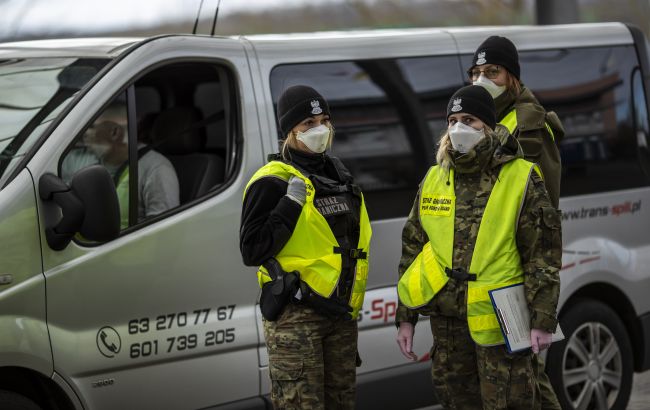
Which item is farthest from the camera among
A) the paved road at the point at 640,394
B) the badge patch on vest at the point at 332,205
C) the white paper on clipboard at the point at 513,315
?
the paved road at the point at 640,394

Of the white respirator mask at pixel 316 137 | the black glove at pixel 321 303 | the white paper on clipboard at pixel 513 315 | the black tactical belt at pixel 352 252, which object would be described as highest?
the white respirator mask at pixel 316 137

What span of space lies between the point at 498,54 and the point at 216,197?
1.36 meters

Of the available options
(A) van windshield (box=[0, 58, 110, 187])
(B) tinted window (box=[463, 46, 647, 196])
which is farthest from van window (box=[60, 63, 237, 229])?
(B) tinted window (box=[463, 46, 647, 196])

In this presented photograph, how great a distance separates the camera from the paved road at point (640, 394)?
7.62 meters

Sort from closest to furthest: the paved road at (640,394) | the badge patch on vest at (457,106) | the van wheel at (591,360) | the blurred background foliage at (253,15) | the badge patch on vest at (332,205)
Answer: the badge patch on vest at (457,106) < the badge patch on vest at (332,205) < the van wheel at (591,360) < the blurred background foliage at (253,15) < the paved road at (640,394)

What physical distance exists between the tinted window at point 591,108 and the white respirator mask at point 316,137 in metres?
2.13

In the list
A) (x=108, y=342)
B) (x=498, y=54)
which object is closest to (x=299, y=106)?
(x=498, y=54)

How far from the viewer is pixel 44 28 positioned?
703 cm

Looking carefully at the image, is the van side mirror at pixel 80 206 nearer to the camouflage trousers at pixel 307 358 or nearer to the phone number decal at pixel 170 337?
the phone number decal at pixel 170 337

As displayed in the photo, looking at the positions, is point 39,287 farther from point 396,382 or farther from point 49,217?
point 396,382

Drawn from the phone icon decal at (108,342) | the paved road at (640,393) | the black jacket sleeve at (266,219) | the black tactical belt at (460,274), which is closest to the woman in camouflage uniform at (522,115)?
the black tactical belt at (460,274)

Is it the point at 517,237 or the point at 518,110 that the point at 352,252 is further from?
the point at 518,110

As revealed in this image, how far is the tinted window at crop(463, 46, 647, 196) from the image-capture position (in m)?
6.77

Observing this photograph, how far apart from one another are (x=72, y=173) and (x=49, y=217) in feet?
0.90
